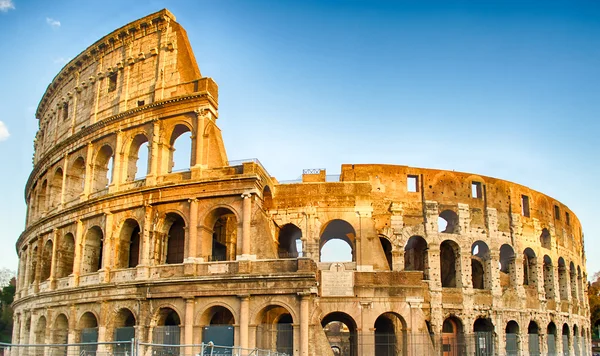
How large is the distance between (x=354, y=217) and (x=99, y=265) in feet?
38.6

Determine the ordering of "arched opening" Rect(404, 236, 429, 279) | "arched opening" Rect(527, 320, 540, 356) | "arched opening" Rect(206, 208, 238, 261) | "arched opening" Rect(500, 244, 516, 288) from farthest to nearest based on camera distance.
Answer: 1. "arched opening" Rect(500, 244, 516, 288)
2. "arched opening" Rect(404, 236, 429, 279)
3. "arched opening" Rect(527, 320, 540, 356)
4. "arched opening" Rect(206, 208, 238, 261)

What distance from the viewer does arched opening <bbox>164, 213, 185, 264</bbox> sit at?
24344mm

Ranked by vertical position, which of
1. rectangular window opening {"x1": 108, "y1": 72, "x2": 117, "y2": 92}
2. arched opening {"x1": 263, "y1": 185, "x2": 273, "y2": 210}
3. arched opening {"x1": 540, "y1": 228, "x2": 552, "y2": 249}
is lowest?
arched opening {"x1": 540, "y1": 228, "x2": 552, "y2": 249}

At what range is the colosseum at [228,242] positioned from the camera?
21578mm

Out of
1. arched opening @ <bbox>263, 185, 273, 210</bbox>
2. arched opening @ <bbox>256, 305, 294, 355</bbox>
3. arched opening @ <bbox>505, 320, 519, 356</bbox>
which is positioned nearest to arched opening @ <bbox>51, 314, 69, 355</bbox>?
arched opening @ <bbox>256, 305, 294, 355</bbox>

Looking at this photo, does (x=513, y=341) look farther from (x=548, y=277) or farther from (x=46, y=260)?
(x=46, y=260)

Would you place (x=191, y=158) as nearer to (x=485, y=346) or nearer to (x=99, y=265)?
(x=99, y=265)

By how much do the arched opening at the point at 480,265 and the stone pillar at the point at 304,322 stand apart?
11.7 metres

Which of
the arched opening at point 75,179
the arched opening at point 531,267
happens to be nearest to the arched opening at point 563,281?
the arched opening at point 531,267

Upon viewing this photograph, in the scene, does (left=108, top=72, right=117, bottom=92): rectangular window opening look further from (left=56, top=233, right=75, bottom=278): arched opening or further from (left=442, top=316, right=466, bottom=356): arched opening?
(left=442, top=316, right=466, bottom=356): arched opening

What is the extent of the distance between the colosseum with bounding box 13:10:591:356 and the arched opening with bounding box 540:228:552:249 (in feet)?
0.41

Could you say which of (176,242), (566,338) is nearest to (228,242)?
(176,242)

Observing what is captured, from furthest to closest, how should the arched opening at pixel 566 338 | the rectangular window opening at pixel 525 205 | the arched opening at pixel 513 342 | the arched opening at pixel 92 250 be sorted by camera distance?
the arched opening at pixel 566 338
the rectangular window opening at pixel 525 205
the arched opening at pixel 513 342
the arched opening at pixel 92 250

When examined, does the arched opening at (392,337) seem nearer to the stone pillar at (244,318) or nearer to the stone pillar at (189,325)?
the stone pillar at (244,318)
